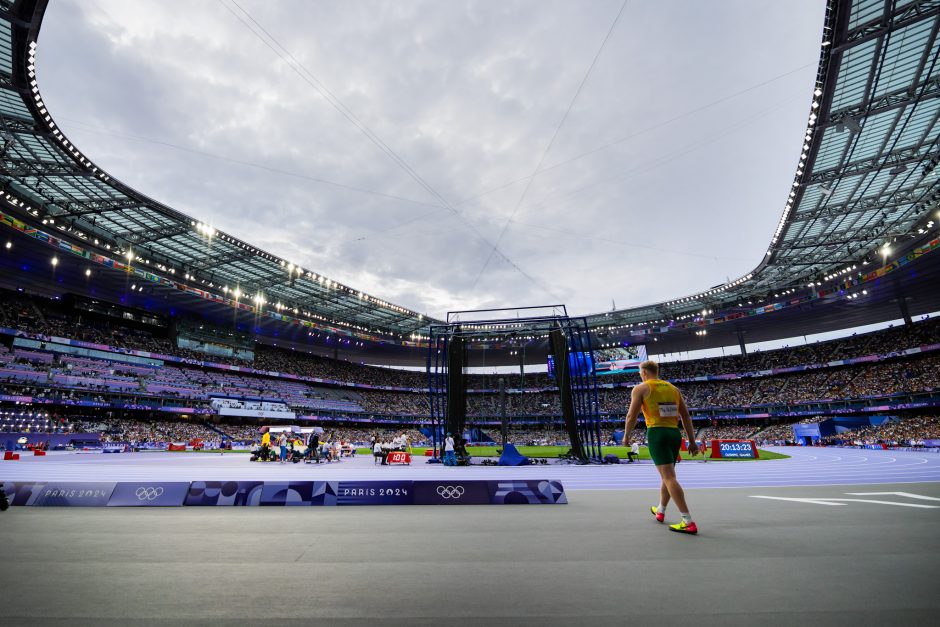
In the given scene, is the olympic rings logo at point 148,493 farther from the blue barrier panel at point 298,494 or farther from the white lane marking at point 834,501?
the white lane marking at point 834,501

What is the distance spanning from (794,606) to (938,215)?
38.4m

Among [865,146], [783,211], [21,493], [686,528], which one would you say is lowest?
[686,528]

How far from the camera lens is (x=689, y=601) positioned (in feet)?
8.19

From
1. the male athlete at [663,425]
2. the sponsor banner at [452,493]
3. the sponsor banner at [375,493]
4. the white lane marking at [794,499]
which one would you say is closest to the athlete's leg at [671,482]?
the male athlete at [663,425]

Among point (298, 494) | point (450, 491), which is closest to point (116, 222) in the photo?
point (298, 494)

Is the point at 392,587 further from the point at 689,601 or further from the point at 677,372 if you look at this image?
the point at 677,372

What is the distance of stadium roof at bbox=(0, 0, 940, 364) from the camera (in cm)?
1731


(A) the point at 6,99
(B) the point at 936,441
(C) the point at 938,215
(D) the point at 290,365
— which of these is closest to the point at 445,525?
(A) the point at 6,99

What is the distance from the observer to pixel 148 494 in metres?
6.95

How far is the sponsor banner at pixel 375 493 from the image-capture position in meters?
7.07

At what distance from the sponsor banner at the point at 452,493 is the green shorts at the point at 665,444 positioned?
10.3 feet

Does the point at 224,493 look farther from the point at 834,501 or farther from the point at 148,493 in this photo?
the point at 834,501

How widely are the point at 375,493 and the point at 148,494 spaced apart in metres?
3.66

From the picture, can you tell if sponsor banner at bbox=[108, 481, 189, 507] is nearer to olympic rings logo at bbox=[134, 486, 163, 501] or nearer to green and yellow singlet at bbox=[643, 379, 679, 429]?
olympic rings logo at bbox=[134, 486, 163, 501]
